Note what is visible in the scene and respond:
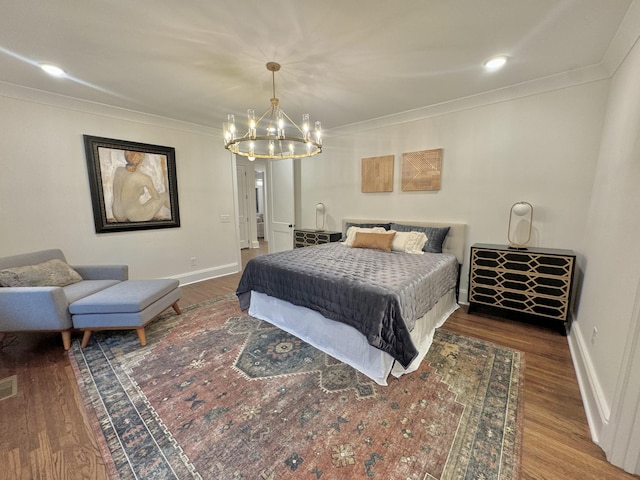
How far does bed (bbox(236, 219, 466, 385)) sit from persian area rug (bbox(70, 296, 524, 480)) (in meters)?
0.15

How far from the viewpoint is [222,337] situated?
2525mm

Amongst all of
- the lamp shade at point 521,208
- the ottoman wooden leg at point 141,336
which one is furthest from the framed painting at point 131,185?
the lamp shade at point 521,208

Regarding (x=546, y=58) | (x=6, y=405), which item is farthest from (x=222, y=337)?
(x=546, y=58)

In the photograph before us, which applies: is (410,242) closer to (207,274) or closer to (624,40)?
(624,40)

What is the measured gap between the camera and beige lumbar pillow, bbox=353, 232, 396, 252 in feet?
10.8

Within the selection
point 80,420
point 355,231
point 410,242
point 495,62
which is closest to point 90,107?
point 80,420

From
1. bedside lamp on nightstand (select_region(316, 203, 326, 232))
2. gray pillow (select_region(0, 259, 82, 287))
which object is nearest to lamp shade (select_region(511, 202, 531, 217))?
bedside lamp on nightstand (select_region(316, 203, 326, 232))

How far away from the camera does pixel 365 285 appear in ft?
6.50

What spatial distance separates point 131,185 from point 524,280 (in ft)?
16.3

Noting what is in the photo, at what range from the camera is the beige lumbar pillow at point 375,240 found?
329 cm

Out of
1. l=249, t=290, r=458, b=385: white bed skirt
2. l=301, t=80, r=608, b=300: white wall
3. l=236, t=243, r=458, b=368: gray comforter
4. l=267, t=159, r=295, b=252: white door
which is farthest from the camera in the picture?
l=267, t=159, r=295, b=252: white door

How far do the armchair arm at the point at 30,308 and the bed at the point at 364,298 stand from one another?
153cm

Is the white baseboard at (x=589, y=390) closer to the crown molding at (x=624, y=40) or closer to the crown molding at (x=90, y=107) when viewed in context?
the crown molding at (x=624, y=40)

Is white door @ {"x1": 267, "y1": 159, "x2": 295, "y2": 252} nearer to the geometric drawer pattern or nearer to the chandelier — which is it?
the chandelier
